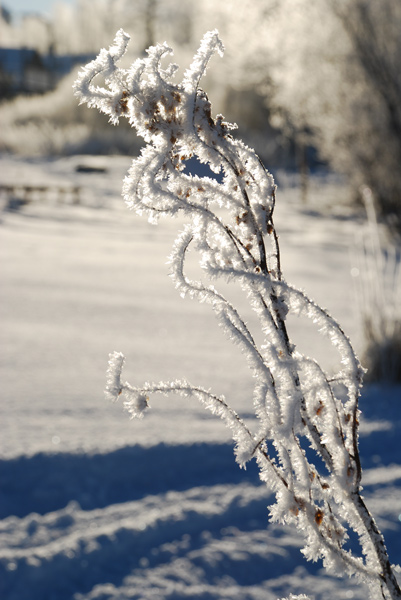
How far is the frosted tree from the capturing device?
33.1 inches

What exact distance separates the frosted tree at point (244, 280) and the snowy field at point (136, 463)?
0.77 meters

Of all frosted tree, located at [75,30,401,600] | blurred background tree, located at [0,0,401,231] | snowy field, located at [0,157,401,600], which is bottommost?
snowy field, located at [0,157,401,600]

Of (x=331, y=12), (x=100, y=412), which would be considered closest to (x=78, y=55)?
(x=331, y=12)

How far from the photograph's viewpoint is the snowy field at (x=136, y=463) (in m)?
1.61

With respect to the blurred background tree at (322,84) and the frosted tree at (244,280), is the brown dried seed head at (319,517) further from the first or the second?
the blurred background tree at (322,84)

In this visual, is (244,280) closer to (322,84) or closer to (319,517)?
(319,517)

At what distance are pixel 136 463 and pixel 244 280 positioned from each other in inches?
58.7

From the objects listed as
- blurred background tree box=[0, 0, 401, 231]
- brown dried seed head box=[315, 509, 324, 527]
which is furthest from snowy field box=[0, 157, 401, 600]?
blurred background tree box=[0, 0, 401, 231]

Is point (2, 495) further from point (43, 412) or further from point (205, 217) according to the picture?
point (205, 217)

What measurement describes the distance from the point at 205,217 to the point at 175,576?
111 centimetres

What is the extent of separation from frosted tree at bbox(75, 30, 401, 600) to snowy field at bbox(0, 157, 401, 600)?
77 centimetres

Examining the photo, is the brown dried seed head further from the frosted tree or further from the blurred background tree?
the blurred background tree

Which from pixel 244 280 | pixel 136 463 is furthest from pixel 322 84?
pixel 244 280

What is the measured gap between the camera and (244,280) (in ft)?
2.84
